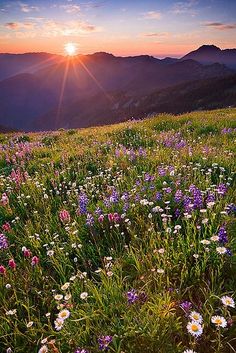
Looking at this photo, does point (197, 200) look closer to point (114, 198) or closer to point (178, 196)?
point (178, 196)

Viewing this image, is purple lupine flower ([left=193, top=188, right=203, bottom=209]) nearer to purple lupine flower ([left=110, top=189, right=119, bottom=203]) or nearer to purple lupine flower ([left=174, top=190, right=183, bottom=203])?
purple lupine flower ([left=174, top=190, right=183, bottom=203])

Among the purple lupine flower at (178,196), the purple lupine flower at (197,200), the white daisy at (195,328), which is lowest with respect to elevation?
the white daisy at (195,328)

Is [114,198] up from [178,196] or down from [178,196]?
down

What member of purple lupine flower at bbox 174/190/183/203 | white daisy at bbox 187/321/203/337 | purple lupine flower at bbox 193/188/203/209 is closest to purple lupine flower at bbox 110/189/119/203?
purple lupine flower at bbox 174/190/183/203

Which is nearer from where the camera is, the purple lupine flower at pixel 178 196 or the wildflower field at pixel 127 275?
the wildflower field at pixel 127 275

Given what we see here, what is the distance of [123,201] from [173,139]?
17.3ft

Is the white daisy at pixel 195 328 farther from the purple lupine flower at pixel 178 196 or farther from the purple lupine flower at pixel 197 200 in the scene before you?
the purple lupine flower at pixel 178 196

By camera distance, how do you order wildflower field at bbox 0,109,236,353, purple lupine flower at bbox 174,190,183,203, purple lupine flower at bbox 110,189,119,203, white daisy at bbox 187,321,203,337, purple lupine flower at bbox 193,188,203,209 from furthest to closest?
1. purple lupine flower at bbox 110,189,119,203
2. purple lupine flower at bbox 174,190,183,203
3. purple lupine flower at bbox 193,188,203,209
4. wildflower field at bbox 0,109,236,353
5. white daisy at bbox 187,321,203,337

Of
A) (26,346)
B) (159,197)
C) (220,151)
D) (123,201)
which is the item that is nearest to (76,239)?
(123,201)

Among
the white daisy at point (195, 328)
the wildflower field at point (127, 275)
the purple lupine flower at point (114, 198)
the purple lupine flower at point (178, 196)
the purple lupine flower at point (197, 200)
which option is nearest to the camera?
the white daisy at point (195, 328)

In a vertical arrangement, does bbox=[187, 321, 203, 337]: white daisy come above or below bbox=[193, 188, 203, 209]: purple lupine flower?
below

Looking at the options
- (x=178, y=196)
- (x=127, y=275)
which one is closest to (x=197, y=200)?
(x=178, y=196)

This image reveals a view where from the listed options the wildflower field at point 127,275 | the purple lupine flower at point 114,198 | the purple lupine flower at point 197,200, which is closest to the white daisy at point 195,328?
the wildflower field at point 127,275

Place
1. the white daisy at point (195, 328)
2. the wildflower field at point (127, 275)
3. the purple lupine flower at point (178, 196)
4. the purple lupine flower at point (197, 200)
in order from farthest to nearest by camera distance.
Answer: the purple lupine flower at point (178, 196) < the purple lupine flower at point (197, 200) < the wildflower field at point (127, 275) < the white daisy at point (195, 328)
